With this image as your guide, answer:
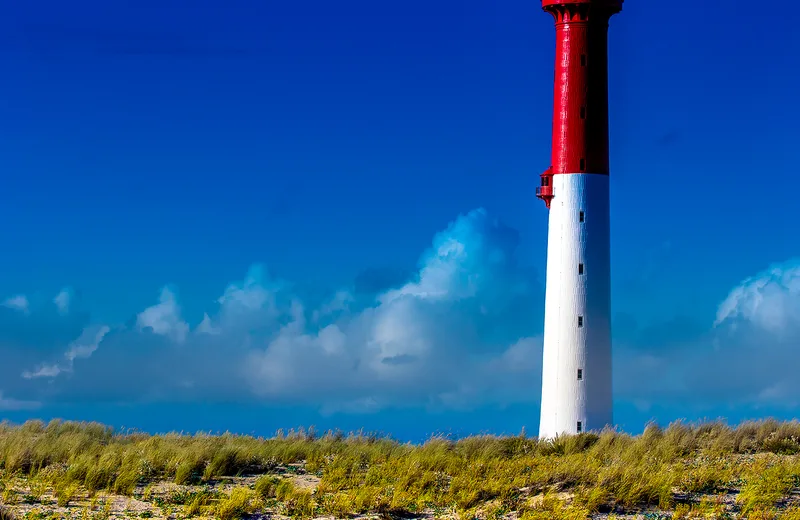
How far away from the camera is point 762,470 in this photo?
2416cm

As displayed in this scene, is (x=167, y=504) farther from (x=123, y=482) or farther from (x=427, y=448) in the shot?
(x=427, y=448)

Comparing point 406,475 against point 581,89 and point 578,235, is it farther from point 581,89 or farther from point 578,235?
point 581,89

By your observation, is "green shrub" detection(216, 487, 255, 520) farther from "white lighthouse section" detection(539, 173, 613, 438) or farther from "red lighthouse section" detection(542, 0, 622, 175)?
"red lighthouse section" detection(542, 0, 622, 175)

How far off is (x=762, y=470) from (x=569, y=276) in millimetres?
12449

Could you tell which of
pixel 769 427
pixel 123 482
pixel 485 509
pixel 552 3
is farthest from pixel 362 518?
pixel 552 3

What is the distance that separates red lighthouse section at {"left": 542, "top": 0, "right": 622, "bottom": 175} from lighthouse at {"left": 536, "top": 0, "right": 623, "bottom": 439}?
0.03 m

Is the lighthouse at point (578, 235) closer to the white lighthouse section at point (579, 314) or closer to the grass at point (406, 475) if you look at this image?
the white lighthouse section at point (579, 314)

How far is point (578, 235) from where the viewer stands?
35.8 metres

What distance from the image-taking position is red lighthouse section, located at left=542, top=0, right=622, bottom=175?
35938 mm

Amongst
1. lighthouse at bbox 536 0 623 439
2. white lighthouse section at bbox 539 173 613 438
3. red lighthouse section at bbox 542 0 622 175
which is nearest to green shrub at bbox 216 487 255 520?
lighthouse at bbox 536 0 623 439

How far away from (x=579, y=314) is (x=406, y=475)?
544 inches

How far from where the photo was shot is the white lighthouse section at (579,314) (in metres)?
35.3

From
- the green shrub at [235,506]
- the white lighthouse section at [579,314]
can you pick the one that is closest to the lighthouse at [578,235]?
the white lighthouse section at [579,314]

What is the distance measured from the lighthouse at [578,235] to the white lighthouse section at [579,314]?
32 millimetres
